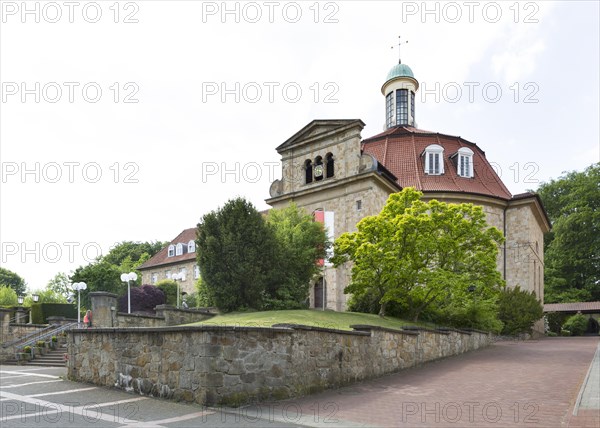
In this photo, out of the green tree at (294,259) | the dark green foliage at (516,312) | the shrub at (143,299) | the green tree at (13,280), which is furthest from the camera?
the green tree at (13,280)

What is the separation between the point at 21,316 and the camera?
30.3 metres

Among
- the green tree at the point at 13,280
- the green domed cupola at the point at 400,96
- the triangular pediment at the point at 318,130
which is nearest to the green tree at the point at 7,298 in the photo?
the green tree at the point at 13,280

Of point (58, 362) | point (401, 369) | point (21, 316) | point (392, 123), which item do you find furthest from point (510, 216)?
point (21, 316)

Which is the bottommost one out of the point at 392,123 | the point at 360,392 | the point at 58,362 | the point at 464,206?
the point at 58,362

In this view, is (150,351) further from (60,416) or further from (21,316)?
(21,316)

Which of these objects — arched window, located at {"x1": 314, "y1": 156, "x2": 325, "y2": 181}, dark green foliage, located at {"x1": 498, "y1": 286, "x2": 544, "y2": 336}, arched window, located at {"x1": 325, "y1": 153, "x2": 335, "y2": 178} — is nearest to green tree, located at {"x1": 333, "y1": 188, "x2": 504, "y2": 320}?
dark green foliage, located at {"x1": 498, "y1": 286, "x2": 544, "y2": 336}

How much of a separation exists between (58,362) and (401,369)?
13.7 meters

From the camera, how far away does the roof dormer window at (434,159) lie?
36562mm

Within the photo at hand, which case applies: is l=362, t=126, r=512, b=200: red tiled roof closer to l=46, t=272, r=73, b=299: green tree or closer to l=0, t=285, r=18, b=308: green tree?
l=0, t=285, r=18, b=308: green tree

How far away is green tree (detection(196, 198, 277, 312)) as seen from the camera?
2391cm

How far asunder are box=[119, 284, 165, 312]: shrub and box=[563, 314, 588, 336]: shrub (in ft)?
→ 120

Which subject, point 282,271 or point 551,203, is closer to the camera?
point 282,271

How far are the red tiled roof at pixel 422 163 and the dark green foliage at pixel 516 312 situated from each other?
8576mm

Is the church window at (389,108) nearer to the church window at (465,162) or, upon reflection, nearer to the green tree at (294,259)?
the church window at (465,162)
